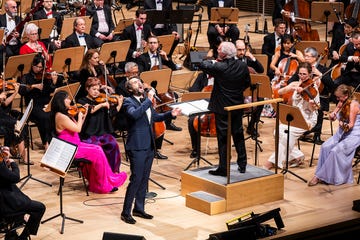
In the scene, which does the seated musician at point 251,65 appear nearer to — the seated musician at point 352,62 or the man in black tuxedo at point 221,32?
the seated musician at point 352,62

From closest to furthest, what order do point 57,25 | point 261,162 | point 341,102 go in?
point 341,102
point 261,162
point 57,25

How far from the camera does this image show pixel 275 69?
11.1 metres

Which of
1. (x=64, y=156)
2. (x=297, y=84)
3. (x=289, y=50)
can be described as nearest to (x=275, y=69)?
(x=289, y=50)

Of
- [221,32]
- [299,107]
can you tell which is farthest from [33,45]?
[299,107]

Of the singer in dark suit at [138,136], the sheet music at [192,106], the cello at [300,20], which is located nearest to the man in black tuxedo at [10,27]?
the sheet music at [192,106]

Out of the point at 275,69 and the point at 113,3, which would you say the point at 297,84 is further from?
the point at 113,3

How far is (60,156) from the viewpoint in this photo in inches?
297

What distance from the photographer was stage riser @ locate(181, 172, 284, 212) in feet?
27.6

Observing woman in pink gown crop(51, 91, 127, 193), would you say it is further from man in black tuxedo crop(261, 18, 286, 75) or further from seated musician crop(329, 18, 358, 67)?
seated musician crop(329, 18, 358, 67)

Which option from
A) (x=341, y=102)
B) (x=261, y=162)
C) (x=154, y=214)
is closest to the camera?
(x=154, y=214)

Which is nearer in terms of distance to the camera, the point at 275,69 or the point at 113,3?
the point at 275,69

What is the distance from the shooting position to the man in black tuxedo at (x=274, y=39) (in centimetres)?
1183

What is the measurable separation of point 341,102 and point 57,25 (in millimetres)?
4851

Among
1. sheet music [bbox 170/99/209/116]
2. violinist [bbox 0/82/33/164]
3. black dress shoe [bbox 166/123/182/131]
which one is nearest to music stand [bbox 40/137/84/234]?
sheet music [bbox 170/99/209/116]
